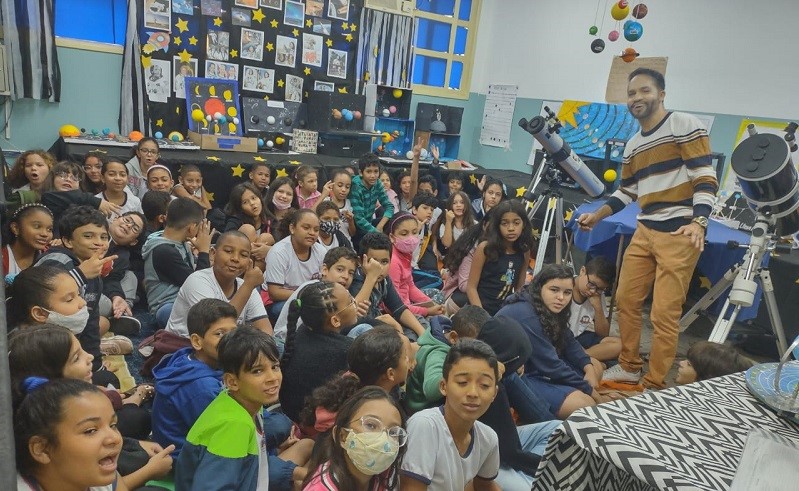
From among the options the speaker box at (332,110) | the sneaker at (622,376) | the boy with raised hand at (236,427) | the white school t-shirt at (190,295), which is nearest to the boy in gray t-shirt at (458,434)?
the boy with raised hand at (236,427)

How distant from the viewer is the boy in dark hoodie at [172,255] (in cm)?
274

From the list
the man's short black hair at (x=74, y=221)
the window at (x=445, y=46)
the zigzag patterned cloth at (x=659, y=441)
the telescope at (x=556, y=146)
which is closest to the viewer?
the zigzag patterned cloth at (x=659, y=441)

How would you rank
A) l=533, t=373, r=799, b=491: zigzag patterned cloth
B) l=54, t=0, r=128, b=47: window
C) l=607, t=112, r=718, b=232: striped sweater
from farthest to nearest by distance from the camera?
l=54, t=0, r=128, b=47: window → l=607, t=112, r=718, b=232: striped sweater → l=533, t=373, r=799, b=491: zigzag patterned cloth

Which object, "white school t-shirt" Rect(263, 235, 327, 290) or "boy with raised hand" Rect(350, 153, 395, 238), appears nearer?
"white school t-shirt" Rect(263, 235, 327, 290)

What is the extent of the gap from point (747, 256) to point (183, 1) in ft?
17.2

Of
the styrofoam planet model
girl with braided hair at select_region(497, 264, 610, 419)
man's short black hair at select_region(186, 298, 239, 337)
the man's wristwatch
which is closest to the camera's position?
man's short black hair at select_region(186, 298, 239, 337)

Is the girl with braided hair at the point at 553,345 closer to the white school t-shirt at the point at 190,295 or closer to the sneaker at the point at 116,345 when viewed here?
the white school t-shirt at the point at 190,295

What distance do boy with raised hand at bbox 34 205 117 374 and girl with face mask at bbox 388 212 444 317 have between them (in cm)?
156

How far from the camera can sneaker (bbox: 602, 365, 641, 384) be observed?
116 inches

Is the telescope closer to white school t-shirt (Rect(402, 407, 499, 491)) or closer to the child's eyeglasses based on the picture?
white school t-shirt (Rect(402, 407, 499, 491))

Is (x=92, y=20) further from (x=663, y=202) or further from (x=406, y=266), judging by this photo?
(x=663, y=202)

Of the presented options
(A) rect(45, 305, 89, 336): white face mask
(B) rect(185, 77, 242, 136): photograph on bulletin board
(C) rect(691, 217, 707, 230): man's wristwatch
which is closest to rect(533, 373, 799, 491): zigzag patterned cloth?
(A) rect(45, 305, 89, 336): white face mask

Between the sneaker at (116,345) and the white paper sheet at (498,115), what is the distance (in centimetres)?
535

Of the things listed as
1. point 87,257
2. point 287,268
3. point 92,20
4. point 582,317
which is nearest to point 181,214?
A: point 87,257
